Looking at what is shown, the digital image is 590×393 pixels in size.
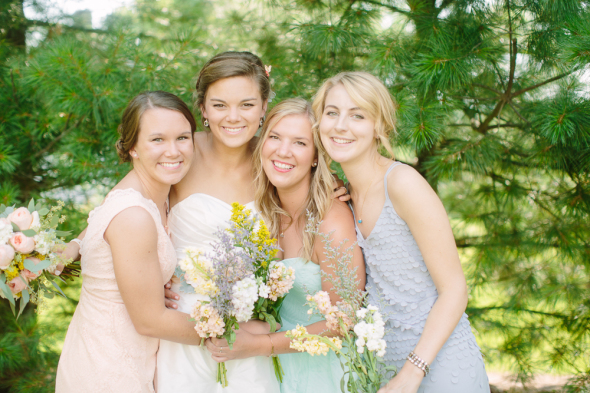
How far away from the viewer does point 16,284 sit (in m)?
1.68

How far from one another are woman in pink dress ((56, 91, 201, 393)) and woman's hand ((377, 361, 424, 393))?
→ 35.9 inches

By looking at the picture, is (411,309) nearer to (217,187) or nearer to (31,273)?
(217,187)

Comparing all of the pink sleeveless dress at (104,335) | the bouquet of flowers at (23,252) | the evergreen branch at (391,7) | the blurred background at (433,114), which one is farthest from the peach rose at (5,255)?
the evergreen branch at (391,7)

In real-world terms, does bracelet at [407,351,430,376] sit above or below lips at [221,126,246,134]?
below

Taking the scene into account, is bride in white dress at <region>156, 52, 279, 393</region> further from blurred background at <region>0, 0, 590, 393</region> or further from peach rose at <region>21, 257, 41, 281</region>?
peach rose at <region>21, 257, 41, 281</region>

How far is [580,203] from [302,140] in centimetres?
172

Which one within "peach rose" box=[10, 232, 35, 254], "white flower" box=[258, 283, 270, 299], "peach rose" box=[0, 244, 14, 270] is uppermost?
"peach rose" box=[10, 232, 35, 254]

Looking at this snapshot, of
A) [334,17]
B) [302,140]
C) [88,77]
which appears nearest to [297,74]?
[334,17]

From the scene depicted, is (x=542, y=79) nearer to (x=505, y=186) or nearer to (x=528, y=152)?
(x=528, y=152)

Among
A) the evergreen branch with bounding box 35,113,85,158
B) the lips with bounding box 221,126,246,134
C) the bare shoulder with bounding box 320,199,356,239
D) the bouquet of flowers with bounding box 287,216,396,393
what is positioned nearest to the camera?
the bouquet of flowers with bounding box 287,216,396,393

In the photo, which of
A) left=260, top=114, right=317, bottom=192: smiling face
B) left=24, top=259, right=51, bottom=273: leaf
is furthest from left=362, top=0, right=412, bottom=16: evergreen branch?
left=24, top=259, right=51, bottom=273: leaf

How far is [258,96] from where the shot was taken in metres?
2.40

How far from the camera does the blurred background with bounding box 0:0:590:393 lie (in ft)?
7.95

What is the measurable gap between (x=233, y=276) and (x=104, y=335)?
93 cm
